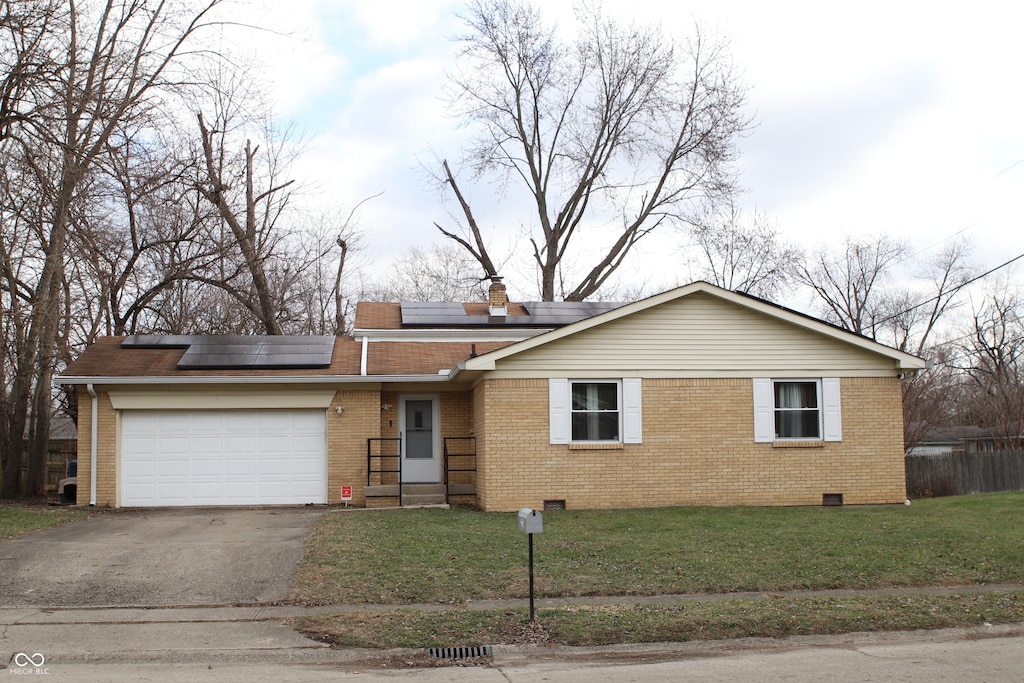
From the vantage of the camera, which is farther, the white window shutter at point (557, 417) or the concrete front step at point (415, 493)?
the concrete front step at point (415, 493)

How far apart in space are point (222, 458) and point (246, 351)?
2.52m

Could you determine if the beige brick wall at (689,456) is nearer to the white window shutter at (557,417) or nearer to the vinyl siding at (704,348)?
the white window shutter at (557,417)

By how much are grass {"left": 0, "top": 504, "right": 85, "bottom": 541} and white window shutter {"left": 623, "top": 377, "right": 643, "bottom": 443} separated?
33.0 ft

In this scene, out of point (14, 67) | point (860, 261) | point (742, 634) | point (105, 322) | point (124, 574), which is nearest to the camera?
point (742, 634)

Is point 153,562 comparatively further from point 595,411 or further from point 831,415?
point 831,415

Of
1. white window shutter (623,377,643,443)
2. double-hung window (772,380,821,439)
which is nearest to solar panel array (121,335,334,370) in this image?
white window shutter (623,377,643,443)

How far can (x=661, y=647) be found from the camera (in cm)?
839

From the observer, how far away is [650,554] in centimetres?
1208

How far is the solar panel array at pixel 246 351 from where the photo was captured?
19047 millimetres

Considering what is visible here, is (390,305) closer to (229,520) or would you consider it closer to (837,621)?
(229,520)

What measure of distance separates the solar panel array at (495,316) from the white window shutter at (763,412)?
522cm

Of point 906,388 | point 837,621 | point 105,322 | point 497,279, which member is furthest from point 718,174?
point 837,621

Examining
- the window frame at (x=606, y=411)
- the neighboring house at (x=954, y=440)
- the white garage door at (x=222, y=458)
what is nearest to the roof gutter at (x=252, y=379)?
the white garage door at (x=222, y=458)

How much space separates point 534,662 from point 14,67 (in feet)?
44.1
